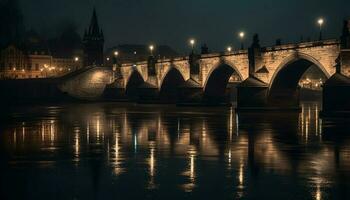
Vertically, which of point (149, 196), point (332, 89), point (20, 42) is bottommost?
point (149, 196)

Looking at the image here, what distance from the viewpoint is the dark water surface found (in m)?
16.2

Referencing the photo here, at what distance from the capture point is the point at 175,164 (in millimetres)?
21562

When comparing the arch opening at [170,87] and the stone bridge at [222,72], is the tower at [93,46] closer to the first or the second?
the stone bridge at [222,72]

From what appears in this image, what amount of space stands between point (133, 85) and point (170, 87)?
19.9m

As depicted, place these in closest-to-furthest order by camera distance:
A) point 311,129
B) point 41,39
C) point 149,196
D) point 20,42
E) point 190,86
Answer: point 149,196 < point 311,129 < point 190,86 < point 20,42 < point 41,39

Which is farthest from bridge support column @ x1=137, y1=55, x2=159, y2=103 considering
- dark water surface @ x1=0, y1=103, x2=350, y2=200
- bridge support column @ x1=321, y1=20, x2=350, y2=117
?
dark water surface @ x1=0, y1=103, x2=350, y2=200

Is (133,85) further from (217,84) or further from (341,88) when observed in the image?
(341,88)

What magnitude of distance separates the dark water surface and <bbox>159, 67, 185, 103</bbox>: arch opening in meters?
61.4

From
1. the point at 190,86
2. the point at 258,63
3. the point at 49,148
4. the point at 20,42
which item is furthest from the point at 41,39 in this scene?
the point at 49,148

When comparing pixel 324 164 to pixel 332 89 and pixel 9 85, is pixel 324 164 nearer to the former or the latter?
pixel 332 89

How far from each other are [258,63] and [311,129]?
86.7 feet

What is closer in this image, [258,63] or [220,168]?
[220,168]

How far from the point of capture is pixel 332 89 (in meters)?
47.6

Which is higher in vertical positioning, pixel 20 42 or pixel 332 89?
pixel 20 42
